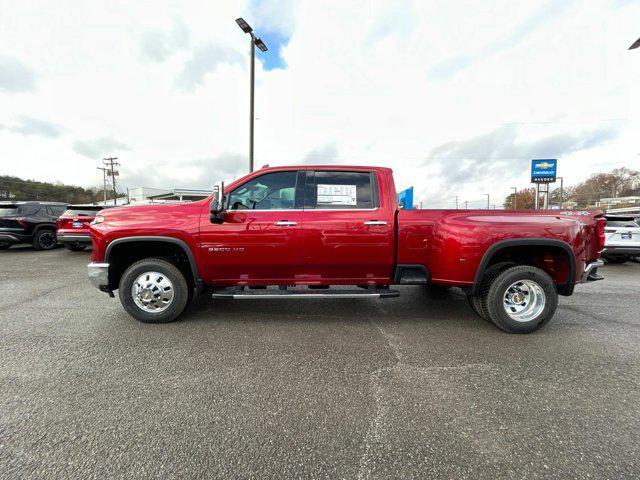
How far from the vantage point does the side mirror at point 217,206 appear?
10.8 ft

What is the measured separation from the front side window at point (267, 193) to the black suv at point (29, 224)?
1022 cm

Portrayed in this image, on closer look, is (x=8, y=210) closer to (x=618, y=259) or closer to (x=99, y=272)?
(x=99, y=272)

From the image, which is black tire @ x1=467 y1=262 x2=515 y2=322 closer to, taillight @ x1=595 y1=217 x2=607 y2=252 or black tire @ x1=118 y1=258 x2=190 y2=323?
taillight @ x1=595 y1=217 x2=607 y2=252

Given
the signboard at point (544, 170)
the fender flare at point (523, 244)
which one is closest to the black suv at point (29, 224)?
the fender flare at point (523, 244)

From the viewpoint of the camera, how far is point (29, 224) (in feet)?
31.5

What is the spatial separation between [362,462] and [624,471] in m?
1.46

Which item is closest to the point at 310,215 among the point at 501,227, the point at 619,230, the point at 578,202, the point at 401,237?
the point at 401,237

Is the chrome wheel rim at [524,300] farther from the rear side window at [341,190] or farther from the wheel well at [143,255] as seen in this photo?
the wheel well at [143,255]

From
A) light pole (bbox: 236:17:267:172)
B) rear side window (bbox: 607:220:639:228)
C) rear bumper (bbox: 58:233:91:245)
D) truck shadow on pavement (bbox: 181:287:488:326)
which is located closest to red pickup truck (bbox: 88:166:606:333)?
truck shadow on pavement (bbox: 181:287:488:326)

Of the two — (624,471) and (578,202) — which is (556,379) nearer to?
(624,471)

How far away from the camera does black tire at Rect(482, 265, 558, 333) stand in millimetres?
3383

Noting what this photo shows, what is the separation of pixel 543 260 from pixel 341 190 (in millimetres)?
2737

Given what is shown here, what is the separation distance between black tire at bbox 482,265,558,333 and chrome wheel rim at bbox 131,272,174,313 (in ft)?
12.6

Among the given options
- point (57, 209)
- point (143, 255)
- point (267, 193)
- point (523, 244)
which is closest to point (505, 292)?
point (523, 244)
